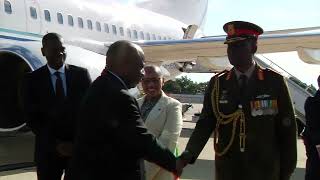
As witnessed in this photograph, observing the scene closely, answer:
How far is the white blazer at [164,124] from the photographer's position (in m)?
3.94

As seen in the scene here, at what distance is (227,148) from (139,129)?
2.61 ft

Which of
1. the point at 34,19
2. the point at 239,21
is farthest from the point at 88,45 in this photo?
the point at 239,21

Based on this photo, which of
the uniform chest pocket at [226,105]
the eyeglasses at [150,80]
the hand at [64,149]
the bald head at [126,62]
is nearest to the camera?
the bald head at [126,62]

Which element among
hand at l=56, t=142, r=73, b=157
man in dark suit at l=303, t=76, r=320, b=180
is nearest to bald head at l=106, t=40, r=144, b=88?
hand at l=56, t=142, r=73, b=157

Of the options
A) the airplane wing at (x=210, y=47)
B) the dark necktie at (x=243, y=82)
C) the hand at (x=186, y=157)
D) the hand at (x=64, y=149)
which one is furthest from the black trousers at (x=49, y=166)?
the airplane wing at (x=210, y=47)

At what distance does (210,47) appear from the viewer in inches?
490

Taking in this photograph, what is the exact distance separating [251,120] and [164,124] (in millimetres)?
933

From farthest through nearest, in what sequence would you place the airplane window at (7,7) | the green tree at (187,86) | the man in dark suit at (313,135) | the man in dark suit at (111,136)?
the green tree at (187,86) → the airplane window at (7,7) → the man in dark suit at (313,135) → the man in dark suit at (111,136)

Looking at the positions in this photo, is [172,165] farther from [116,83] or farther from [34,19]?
[34,19]

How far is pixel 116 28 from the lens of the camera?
1409cm

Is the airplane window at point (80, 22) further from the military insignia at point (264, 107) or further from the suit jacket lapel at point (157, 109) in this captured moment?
the military insignia at point (264, 107)

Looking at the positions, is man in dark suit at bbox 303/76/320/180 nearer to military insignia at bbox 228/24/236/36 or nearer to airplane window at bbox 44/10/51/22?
military insignia at bbox 228/24/236/36

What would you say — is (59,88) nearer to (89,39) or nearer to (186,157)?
(186,157)

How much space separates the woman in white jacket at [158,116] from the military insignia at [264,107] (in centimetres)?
90
